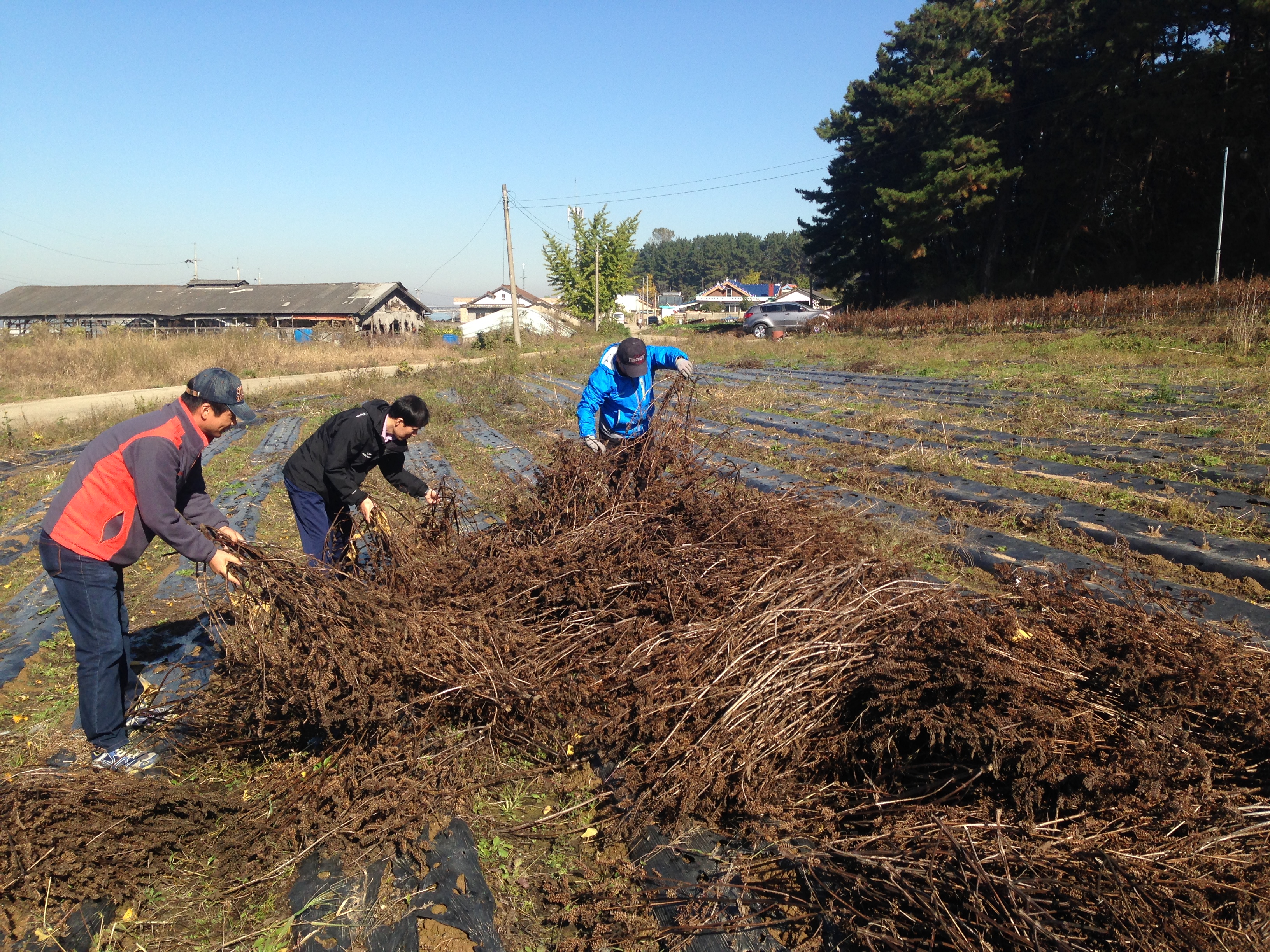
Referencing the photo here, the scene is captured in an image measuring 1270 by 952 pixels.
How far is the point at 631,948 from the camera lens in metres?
2.13

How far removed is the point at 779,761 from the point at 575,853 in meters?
0.79

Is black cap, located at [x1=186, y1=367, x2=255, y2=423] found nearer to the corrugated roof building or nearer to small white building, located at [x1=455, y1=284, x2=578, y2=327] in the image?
the corrugated roof building

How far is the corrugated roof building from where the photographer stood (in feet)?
123

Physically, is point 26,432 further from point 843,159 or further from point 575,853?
point 843,159

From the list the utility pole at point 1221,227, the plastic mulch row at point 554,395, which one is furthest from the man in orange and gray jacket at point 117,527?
the utility pole at point 1221,227

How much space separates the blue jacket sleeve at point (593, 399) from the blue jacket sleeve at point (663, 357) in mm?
333

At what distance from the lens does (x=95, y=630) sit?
2926mm

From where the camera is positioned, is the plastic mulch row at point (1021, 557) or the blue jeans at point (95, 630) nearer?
the blue jeans at point (95, 630)

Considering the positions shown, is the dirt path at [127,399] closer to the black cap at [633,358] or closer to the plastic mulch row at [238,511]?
the plastic mulch row at [238,511]

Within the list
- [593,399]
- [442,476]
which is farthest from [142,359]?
[593,399]

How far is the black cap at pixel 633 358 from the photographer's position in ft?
15.2

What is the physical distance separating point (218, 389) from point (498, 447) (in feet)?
22.4

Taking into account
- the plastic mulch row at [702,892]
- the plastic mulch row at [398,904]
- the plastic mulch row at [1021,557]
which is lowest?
the plastic mulch row at [398,904]

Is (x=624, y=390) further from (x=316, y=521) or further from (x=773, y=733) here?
(x=773, y=733)
